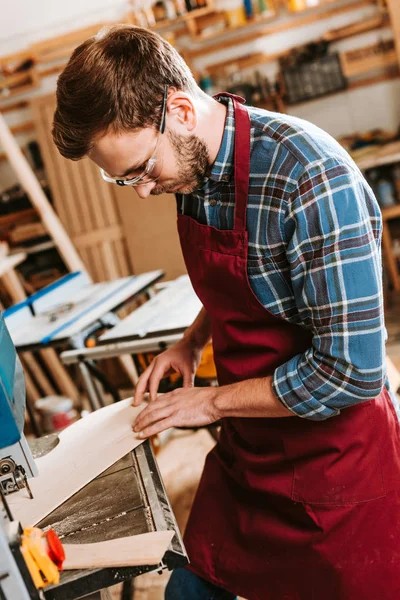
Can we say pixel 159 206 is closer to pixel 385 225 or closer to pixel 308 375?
pixel 385 225

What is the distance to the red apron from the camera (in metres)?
1.30

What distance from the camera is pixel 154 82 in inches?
47.3

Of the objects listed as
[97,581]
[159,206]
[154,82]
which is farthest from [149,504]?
[159,206]

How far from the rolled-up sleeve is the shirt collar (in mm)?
181

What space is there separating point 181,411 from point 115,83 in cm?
69

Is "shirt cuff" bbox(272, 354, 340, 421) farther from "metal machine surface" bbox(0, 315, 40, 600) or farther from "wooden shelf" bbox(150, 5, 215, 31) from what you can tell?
"wooden shelf" bbox(150, 5, 215, 31)

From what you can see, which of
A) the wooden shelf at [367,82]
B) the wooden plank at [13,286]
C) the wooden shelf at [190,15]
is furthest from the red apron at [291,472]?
the wooden shelf at [367,82]

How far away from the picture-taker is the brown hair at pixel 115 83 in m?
1.18

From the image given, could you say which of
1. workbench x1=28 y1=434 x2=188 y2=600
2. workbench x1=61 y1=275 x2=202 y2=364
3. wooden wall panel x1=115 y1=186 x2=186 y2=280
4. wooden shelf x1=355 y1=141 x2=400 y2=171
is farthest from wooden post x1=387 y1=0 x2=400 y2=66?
workbench x1=28 y1=434 x2=188 y2=600

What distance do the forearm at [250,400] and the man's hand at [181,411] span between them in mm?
20

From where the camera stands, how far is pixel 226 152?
4.19 feet

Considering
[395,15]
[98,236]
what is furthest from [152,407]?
[395,15]

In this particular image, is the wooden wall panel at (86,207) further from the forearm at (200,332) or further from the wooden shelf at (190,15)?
the forearm at (200,332)

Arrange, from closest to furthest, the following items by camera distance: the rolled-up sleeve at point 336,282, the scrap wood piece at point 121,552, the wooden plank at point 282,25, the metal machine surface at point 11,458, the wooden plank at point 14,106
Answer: the metal machine surface at point 11,458, the scrap wood piece at point 121,552, the rolled-up sleeve at point 336,282, the wooden plank at point 282,25, the wooden plank at point 14,106
